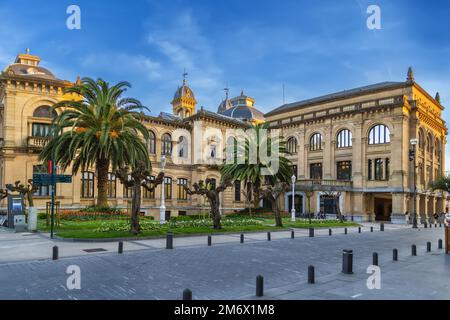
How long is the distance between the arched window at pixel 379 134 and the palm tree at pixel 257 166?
43.0 ft

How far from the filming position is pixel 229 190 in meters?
48.1

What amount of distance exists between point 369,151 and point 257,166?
16.9 meters

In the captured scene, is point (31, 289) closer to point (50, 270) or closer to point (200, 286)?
point (50, 270)

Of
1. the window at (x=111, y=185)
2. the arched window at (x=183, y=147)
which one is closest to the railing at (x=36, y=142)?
the window at (x=111, y=185)

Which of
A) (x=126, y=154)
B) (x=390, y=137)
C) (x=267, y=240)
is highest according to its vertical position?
(x=390, y=137)

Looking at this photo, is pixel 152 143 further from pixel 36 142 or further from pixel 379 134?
pixel 379 134

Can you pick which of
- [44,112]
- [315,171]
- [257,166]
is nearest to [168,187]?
[257,166]

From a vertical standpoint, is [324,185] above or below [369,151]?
below

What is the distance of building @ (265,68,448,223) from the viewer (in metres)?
43.8

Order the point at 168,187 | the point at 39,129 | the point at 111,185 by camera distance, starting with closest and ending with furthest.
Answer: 1. the point at 39,129
2. the point at 111,185
3. the point at 168,187

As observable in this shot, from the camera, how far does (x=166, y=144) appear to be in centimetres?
4544
